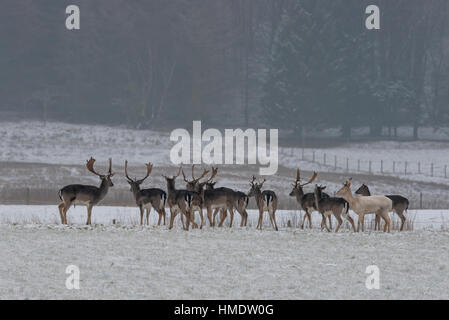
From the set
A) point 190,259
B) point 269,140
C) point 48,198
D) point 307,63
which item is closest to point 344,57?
point 307,63

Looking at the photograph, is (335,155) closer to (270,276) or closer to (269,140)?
(269,140)

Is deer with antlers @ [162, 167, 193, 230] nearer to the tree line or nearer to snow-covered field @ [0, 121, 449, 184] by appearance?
snow-covered field @ [0, 121, 449, 184]

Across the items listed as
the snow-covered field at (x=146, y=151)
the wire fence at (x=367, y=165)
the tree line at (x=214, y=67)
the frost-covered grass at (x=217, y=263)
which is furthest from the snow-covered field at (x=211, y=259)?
the tree line at (x=214, y=67)

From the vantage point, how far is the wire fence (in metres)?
60.7

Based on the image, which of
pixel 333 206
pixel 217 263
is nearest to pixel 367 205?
pixel 333 206

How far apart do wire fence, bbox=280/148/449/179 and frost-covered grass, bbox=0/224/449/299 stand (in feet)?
126

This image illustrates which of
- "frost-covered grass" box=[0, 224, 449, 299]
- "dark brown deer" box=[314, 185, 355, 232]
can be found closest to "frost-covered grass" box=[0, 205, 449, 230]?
"dark brown deer" box=[314, 185, 355, 232]

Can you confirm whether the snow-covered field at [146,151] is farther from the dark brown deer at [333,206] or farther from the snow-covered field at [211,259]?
the dark brown deer at [333,206]

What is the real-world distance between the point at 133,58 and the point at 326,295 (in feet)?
250

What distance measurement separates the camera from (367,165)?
6538 centimetres

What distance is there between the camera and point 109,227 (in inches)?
876

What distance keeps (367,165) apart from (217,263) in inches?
1940

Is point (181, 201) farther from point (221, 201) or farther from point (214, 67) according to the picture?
point (214, 67)

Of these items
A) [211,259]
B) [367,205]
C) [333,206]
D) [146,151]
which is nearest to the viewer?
[211,259]
